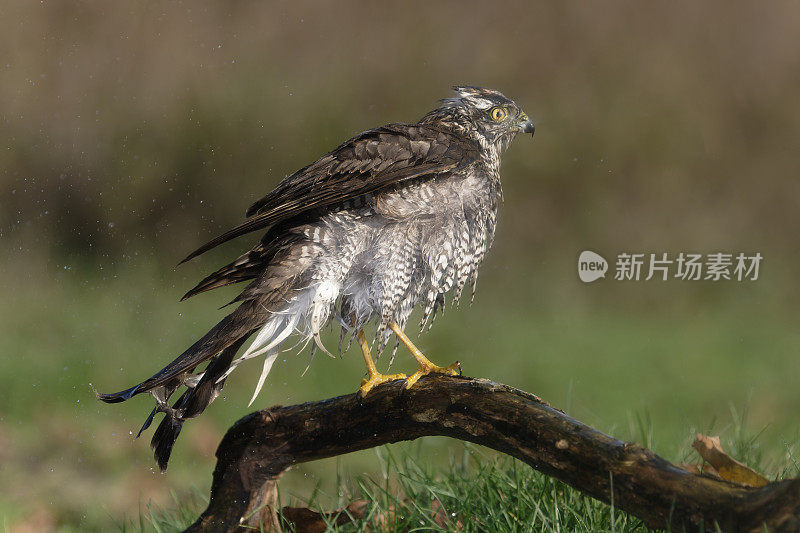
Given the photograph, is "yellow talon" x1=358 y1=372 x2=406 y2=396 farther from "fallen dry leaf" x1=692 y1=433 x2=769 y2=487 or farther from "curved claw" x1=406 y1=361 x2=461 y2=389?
"fallen dry leaf" x1=692 y1=433 x2=769 y2=487

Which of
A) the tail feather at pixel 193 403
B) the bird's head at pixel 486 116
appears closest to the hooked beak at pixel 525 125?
the bird's head at pixel 486 116

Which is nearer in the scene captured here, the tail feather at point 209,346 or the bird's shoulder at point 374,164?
the tail feather at point 209,346

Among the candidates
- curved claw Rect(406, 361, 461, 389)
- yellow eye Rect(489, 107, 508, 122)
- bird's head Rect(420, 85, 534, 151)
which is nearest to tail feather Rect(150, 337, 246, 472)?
curved claw Rect(406, 361, 461, 389)

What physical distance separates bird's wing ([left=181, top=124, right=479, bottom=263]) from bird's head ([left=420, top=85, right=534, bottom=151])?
0.34 m

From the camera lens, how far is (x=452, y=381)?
8.64 ft

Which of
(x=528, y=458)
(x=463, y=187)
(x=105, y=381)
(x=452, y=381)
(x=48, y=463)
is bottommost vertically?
(x=48, y=463)

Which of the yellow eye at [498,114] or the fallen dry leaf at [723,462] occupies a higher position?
the yellow eye at [498,114]

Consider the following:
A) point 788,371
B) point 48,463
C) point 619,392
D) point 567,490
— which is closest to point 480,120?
point 567,490

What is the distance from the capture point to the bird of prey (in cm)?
290

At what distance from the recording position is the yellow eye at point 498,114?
3637 millimetres

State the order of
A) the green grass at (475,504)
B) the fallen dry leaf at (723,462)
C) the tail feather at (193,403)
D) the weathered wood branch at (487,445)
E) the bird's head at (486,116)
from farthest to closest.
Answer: the bird's head at (486,116) < the tail feather at (193,403) < the green grass at (475,504) < the fallen dry leaf at (723,462) < the weathered wood branch at (487,445)

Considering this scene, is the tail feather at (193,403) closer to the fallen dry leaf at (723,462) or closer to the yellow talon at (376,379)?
the yellow talon at (376,379)

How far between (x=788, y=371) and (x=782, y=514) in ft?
16.5

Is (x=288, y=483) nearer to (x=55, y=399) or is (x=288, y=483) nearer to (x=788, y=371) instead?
(x=55, y=399)
